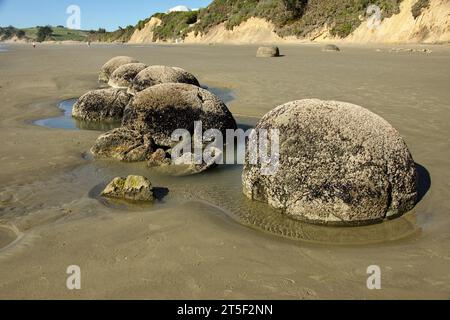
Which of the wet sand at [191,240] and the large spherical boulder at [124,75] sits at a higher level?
the large spherical boulder at [124,75]

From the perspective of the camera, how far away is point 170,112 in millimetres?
7992

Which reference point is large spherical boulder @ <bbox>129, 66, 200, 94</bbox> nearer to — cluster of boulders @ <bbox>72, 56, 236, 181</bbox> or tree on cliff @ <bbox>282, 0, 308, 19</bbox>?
cluster of boulders @ <bbox>72, 56, 236, 181</bbox>

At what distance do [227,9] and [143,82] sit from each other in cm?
4806

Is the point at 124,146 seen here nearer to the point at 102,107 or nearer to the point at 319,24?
the point at 102,107

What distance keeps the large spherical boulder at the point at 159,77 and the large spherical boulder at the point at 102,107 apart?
0.98 metres

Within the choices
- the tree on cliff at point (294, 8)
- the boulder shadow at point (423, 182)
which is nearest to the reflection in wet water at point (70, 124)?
the boulder shadow at point (423, 182)

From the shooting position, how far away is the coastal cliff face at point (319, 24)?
2692 cm

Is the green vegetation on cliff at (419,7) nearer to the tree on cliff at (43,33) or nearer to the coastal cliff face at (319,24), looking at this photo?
the coastal cliff face at (319,24)

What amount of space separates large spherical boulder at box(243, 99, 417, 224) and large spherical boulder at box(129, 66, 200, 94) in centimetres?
716

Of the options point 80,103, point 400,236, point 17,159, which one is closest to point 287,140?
point 400,236

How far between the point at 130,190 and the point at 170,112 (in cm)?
282

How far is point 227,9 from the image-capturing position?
57.3 m

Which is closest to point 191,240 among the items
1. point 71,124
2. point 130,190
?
point 130,190

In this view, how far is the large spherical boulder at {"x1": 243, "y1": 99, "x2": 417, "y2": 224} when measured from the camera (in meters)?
4.66
